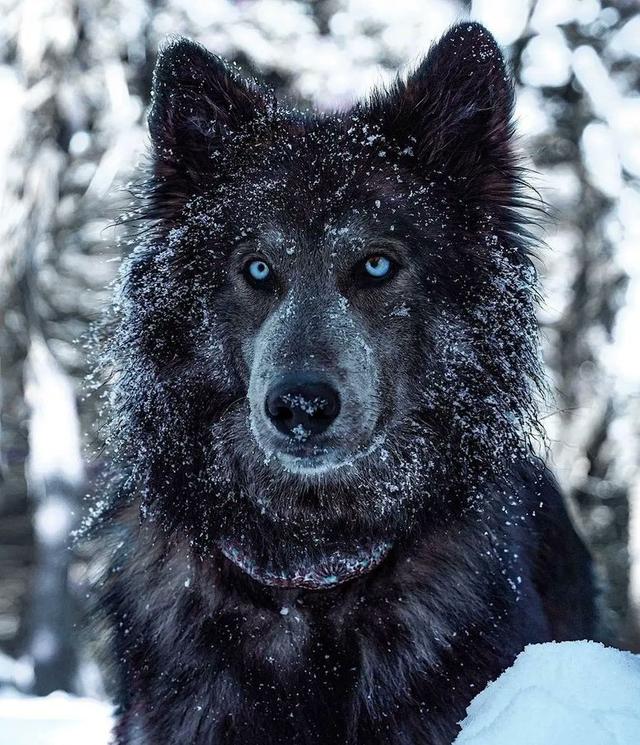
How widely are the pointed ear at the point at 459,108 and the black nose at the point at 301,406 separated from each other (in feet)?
3.55

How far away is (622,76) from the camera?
921 centimetres

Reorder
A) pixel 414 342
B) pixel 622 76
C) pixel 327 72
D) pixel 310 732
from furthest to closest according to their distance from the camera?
pixel 622 76 < pixel 327 72 < pixel 414 342 < pixel 310 732

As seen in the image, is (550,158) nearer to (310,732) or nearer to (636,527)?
(636,527)

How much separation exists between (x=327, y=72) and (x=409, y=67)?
19.3 feet

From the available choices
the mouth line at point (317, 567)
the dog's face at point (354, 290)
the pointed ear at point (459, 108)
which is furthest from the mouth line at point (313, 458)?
the pointed ear at point (459, 108)

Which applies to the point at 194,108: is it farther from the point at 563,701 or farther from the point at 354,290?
the point at 563,701

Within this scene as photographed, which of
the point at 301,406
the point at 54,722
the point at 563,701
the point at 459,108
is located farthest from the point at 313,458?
the point at 54,722

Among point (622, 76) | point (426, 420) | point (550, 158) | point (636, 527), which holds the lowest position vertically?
point (636, 527)

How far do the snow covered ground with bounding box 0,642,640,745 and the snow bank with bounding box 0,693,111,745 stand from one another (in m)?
2.45

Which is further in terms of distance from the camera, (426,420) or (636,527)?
(636,527)

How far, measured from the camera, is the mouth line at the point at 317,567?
9.07 feet

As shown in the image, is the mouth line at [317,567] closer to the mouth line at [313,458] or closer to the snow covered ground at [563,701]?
the mouth line at [313,458]

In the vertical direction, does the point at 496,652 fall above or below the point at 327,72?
below

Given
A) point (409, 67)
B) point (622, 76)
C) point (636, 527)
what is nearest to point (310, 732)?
point (409, 67)
